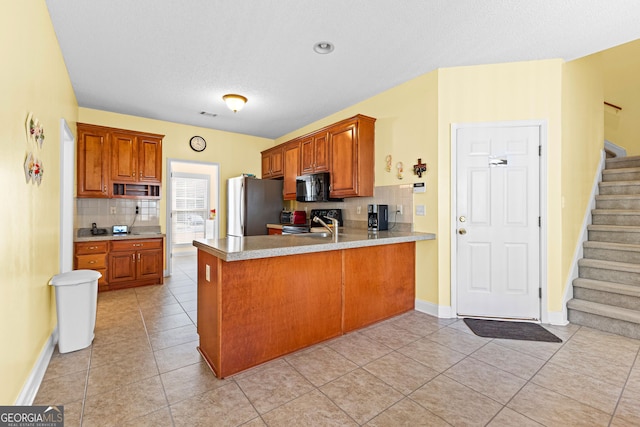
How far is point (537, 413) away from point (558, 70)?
125 inches

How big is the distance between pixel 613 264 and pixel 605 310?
615 mm

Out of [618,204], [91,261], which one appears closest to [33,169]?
[91,261]

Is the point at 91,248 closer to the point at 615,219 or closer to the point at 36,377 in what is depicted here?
the point at 36,377

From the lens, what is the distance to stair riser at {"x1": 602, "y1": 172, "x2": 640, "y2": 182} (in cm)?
398

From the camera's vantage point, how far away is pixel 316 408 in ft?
5.81

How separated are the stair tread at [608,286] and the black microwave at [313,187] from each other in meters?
3.14

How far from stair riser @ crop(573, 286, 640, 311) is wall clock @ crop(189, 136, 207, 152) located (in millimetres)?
5953

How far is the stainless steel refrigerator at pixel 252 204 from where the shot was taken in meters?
5.36

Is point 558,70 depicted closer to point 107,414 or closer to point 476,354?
point 476,354

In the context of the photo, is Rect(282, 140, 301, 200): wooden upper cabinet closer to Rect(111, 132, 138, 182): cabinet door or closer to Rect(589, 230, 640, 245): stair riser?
Rect(111, 132, 138, 182): cabinet door

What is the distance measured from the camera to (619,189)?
12.8ft

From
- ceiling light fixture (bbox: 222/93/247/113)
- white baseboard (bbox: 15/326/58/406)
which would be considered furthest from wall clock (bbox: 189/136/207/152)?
white baseboard (bbox: 15/326/58/406)

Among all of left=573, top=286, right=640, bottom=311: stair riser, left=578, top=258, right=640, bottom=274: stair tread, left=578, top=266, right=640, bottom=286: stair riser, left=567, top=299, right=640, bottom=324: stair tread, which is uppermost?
left=578, top=258, right=640, bottom=274: stair tread

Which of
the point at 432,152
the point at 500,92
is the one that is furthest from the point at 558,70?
the point at 432,152
